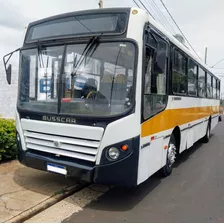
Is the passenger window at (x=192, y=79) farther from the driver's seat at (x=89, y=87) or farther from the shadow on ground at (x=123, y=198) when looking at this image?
the driver's seat at (x=89, y=87)

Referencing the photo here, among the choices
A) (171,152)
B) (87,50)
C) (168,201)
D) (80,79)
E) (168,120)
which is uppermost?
(87,50)

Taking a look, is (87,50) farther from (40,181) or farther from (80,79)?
(40,181)

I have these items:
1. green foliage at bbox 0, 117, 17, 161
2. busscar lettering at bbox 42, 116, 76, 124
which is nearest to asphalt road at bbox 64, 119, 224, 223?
busscar lettering at bbox 42, 116, 76, 124

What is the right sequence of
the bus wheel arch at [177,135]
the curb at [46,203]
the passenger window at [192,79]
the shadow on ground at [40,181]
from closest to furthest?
the curb at [46,203] → the shadow on ground at [40,181] → the bus wheel arch at [177,135] → the passenger window at [192,79]

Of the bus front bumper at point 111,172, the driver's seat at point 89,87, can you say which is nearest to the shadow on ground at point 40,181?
the bus front bumper at point 111,172

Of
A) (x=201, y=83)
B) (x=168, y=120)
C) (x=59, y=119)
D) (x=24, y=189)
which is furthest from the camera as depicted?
(x=201, y=83)

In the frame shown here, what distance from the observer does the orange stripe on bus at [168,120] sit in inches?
171

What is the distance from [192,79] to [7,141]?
4953 mm

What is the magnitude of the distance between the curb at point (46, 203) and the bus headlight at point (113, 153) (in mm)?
1312

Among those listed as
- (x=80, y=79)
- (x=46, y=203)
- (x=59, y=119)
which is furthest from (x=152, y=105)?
(x=46, y=203)

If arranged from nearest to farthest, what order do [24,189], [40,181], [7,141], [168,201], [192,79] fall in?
[168,201] < [24,189] < [40,181] < [7,141] < [192,79]

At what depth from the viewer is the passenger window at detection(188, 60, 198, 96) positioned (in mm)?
7075

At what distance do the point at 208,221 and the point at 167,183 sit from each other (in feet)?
5.51

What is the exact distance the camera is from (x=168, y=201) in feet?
15.3
